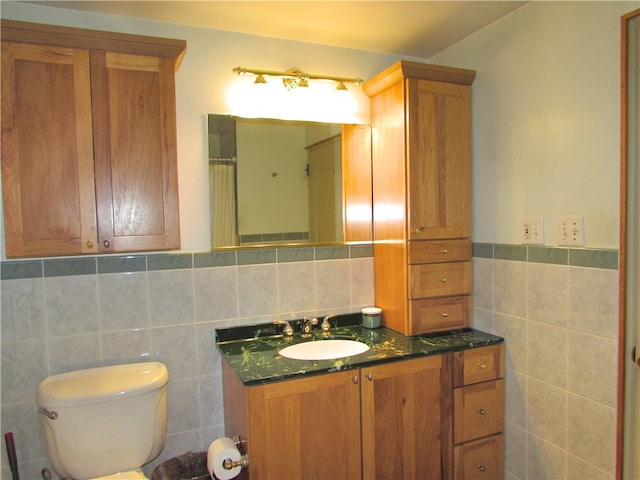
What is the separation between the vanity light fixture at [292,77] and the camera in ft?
6.69

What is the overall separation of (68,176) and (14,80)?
37 cm

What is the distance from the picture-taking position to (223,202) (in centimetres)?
204

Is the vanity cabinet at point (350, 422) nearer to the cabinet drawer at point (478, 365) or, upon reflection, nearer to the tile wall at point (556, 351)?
the cabinet drawer at point (478, 365)

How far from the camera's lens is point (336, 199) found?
2.28 m

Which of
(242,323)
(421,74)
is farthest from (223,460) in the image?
(421,74)

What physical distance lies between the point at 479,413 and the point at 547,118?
1337 millimetres

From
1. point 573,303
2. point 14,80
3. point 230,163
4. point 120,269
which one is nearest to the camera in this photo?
point 14,80

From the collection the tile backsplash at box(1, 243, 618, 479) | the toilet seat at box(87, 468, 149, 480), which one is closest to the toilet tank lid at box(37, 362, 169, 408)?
the tile backsplash at box(1, 243, 618, 479)

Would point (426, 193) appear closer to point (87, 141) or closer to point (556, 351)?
point (556, 351)

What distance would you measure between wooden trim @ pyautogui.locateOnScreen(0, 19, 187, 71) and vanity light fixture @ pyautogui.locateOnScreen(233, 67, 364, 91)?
0.41 m

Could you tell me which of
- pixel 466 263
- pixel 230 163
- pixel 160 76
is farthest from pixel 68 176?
pixel 466 263

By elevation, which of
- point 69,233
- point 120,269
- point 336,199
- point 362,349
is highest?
point 336,199

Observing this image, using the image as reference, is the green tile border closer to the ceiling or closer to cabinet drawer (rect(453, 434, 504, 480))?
cabinet drawer (rect(453, 434, 504, 480))

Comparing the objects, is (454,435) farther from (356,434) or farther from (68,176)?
(68,176)
